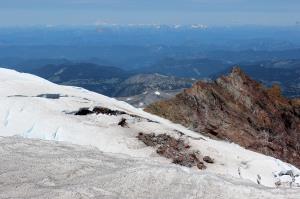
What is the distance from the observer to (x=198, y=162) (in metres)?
28.4

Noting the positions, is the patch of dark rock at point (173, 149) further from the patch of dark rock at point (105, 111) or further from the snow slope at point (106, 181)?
the snow slope at point (106, 181)

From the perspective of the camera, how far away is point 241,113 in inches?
1881

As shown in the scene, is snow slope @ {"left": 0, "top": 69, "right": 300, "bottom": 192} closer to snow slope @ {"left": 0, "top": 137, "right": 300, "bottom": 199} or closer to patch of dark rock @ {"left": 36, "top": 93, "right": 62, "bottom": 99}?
patch of dark rock @ {"left": 36, "top": 93, "right": 62, "bottom": 99}

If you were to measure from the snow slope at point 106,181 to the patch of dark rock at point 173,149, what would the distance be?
6.45 metres

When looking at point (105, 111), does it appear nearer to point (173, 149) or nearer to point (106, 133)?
point (106, 133)

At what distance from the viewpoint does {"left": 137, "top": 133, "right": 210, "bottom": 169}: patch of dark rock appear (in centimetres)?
2815

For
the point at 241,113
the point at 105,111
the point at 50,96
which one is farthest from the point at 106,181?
the point at 241,113

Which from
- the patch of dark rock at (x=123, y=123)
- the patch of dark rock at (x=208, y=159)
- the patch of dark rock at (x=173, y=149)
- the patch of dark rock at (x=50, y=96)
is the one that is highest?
the patch of dark rock at (x=50, y=96)

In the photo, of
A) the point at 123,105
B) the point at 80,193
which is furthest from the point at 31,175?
the point at 123,105

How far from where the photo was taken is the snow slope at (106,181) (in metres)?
17.2

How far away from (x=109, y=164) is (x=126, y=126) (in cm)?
1054

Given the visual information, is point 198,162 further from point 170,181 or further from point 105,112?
point 170,181

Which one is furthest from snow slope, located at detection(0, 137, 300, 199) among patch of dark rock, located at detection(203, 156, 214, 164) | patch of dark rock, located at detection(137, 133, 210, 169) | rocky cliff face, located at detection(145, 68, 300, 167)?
rocky cliff face, located at detection(145, 68, 300, 167)

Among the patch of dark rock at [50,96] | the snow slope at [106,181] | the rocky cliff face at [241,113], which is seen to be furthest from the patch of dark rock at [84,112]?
the snow slope at [106,181]
